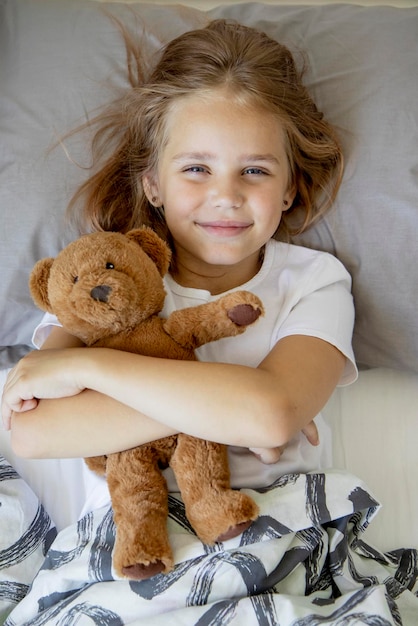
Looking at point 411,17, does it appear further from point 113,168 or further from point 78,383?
point 78,383

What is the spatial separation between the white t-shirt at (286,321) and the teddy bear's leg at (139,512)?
81mm

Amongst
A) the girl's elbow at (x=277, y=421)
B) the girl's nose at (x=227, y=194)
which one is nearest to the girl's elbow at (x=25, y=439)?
the girl's elbow at (x=277, y=421)

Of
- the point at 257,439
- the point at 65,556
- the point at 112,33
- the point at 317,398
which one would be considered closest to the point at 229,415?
the point at 257,439

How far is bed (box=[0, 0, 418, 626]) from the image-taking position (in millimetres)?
1088

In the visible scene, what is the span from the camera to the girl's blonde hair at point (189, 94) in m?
1.18

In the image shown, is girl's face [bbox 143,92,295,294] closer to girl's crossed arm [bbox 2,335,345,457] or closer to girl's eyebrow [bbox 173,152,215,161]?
girl's eyebrow [bbox 173,152,215,161]

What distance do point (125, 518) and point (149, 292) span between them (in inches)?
12.0

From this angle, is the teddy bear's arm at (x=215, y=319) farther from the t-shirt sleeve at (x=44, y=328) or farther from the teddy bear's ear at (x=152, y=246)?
the t-shirt sleeve at (x=44, y=328)

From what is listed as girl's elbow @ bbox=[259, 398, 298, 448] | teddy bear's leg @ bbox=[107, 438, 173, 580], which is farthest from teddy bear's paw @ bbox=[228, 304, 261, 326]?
teddy bear's leg @ bbox=[107, 438, 173, 580]

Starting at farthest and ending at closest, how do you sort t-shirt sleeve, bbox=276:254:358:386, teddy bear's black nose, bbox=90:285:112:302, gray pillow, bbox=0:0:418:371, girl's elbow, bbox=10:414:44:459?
gray pillow, bbox=0:0:418:371
t-shirt sleeve, bbox=276:254:358:386
girl's elbow, bbox=10:414:44:459
teddy bear's black nose, bbox=90:285:112:302

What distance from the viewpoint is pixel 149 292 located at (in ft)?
A: 3.29

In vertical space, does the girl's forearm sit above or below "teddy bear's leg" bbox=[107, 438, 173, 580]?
above

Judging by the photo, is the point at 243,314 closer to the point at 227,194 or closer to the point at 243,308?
the point at 243,308

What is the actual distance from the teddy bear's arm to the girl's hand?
15 centimetres
